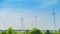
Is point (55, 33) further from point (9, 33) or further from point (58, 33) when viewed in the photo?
point (9, 33)

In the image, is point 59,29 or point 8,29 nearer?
point 8,29

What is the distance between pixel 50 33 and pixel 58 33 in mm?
464

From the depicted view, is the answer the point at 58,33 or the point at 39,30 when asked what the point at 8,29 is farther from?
the point at 58,33

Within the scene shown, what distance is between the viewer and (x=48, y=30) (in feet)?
23.6

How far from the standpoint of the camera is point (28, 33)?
7055mm

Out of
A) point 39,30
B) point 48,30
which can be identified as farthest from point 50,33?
point 39,30

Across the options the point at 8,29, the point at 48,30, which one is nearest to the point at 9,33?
the point at 8,29

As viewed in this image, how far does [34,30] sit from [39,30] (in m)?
0.25

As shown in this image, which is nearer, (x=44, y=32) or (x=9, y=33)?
(x=9, y=33)

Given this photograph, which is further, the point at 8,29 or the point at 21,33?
the point at 21,33

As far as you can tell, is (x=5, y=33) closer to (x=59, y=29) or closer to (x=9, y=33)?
(x=9, y=33)

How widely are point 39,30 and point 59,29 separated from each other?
1.04 m

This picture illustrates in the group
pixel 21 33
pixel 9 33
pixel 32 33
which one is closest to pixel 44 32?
pixel 32 33

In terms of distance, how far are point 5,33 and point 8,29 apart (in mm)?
351
